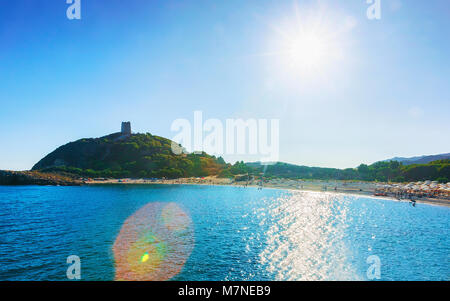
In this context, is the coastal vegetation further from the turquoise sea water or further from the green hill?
the turquoise sea water

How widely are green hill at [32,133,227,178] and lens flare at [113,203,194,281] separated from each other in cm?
11640

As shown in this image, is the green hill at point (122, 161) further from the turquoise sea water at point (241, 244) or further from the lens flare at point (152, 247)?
the lens flare at point (152, 247)

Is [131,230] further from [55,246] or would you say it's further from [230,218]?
[230,218]

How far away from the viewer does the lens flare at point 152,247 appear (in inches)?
834

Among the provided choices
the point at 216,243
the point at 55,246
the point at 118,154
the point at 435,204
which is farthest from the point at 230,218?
the point at 118,154

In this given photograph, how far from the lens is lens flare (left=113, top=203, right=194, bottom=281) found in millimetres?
21188

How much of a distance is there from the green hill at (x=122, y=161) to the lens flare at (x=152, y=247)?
382 ft

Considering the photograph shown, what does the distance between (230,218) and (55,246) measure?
2684 centimetres

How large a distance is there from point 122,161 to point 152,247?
160140 millimetres

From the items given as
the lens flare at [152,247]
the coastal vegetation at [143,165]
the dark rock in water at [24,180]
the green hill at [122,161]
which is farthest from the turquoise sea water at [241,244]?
the coastal vegetation at [143,165]

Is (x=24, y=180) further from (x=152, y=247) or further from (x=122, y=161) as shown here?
(x=152, y=247)

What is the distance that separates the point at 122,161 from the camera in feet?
572
